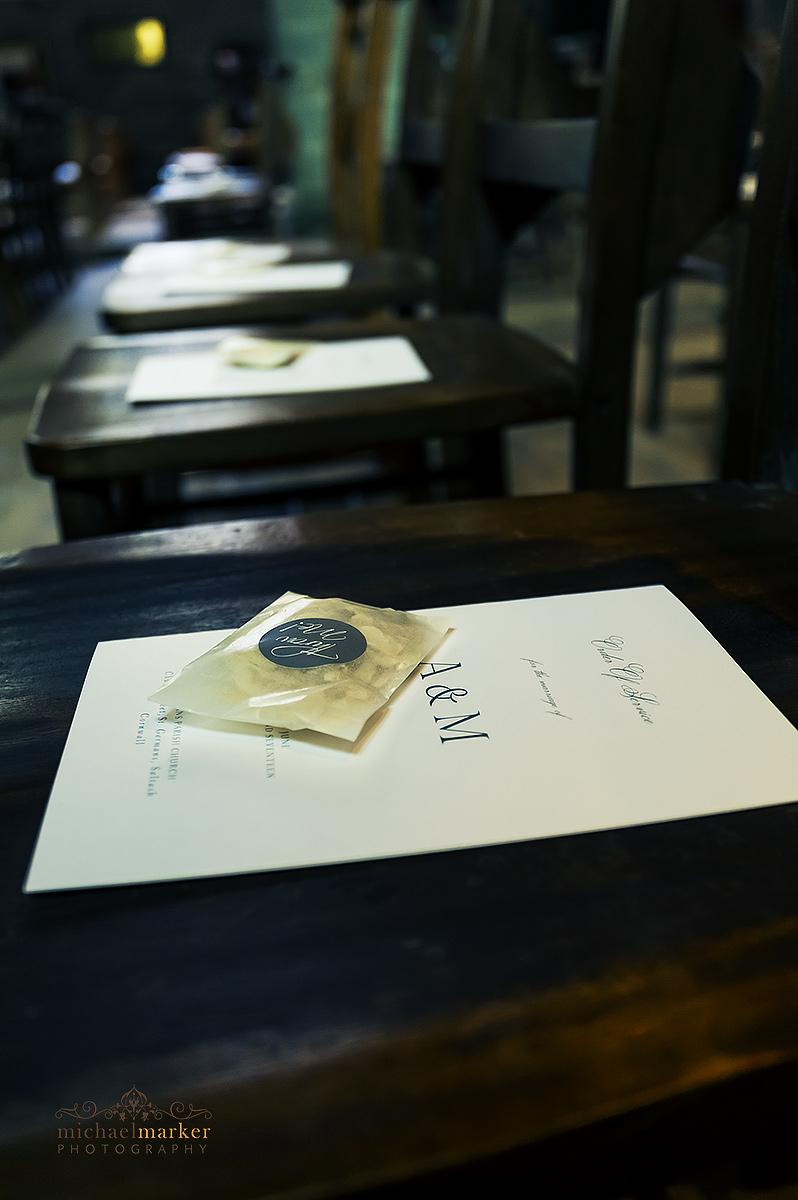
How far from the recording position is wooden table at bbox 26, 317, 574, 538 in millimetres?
722

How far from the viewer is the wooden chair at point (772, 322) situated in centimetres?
59

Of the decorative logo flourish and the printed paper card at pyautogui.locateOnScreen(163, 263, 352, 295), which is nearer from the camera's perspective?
the decorative logo flourish

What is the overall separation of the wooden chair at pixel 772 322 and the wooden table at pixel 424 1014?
41cm

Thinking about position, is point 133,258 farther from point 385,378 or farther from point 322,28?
point 322,28

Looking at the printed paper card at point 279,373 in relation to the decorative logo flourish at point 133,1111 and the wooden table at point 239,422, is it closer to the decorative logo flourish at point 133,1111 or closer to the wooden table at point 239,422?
the wooden table at point 239,422

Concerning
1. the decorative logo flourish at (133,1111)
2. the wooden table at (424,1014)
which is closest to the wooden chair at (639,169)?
the wooden table at (424,1014)

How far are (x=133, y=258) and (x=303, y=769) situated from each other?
1635 mm

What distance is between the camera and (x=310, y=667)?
0.38 m

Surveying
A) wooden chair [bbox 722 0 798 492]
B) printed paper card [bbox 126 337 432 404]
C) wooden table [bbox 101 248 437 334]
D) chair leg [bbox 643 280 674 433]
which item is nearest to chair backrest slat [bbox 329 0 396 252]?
wooden table [bbox 101 248 437 334]

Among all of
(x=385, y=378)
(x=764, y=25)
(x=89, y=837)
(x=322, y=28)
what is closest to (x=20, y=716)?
(x=89, y=837)

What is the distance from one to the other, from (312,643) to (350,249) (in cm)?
151

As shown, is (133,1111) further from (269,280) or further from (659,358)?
(659,358)

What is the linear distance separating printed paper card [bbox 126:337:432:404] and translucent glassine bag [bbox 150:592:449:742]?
0.44 meters

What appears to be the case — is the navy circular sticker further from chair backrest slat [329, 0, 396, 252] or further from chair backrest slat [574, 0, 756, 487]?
chair backrest slat [329, 0, 396, 252]
